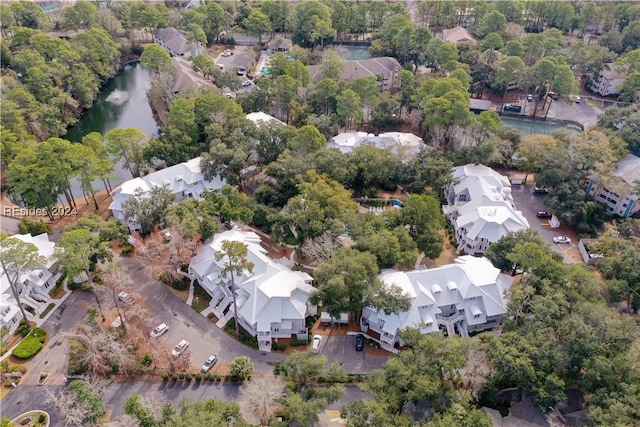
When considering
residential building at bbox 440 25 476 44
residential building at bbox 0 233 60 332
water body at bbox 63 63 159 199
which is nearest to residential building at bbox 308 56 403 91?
residential building at bbox 440 25 476 44

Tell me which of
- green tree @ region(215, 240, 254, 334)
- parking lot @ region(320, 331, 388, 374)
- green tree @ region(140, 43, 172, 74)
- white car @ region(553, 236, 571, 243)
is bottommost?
parking lot @ region(320, 331, 388, 374)

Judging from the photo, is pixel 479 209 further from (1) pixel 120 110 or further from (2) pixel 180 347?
(1) pixel 120 110

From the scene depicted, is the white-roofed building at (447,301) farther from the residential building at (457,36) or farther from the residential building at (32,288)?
the residential building at (457,36)

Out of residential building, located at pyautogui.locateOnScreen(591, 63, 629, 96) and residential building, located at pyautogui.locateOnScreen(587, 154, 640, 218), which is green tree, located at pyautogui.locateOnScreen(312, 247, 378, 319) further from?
residential building, located at pyautogui.locateOnScreen(591, 63, 629, 96)

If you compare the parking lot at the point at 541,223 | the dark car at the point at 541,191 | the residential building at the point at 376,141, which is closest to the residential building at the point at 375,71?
the residential building at the point at 376,141

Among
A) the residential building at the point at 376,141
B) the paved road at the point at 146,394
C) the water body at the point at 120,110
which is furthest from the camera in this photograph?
the water body at the point at 120,110

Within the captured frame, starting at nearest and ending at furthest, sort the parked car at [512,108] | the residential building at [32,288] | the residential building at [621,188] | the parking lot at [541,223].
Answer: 1. the residential building at [32,288]
2. the parking lot at [541,223]
3. the residential building at [621,188]
4. the parked car at [512,108]
